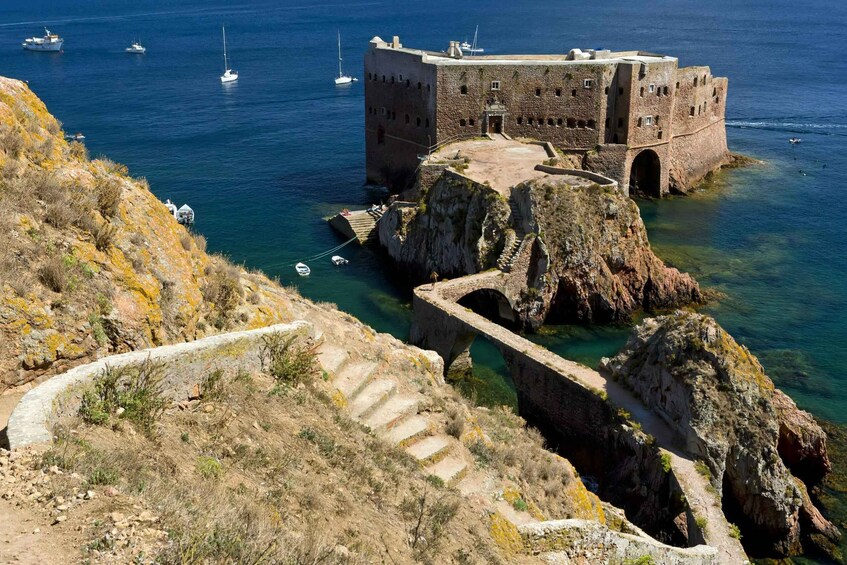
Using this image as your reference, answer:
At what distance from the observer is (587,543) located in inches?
572

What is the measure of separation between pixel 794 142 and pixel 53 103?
7523cm

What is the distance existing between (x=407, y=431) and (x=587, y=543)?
3.78 metres

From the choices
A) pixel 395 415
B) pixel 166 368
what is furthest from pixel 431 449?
pixel 166 368

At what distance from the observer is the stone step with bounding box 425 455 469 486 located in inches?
581

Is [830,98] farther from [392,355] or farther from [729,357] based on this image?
[392,355]

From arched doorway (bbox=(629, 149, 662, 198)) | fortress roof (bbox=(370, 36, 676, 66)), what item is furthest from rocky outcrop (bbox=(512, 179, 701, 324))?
arched doorway (bbox=(629, 149, 662, 198))

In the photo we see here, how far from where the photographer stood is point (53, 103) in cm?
8888

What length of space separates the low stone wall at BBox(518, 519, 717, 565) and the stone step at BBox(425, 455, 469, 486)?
1630mm

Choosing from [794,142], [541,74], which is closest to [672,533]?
[541,74]

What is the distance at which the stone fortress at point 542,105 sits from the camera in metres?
56.1

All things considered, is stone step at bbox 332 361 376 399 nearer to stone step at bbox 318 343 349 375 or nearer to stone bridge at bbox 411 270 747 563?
stone step at bbox 318 343 349 375

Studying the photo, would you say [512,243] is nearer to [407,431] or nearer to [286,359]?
[407,431]

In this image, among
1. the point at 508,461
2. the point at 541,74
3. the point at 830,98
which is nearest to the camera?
the point at 508,461

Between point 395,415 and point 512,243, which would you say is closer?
point 395,415
